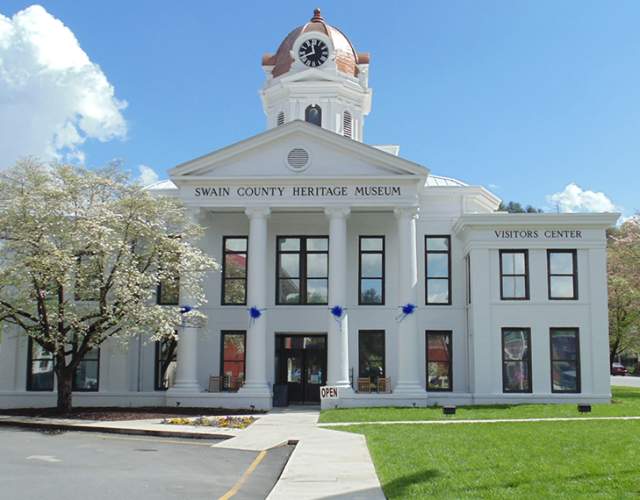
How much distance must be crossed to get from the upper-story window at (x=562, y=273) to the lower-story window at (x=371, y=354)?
22.1 feet

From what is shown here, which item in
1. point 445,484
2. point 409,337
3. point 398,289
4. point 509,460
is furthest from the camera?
point 398,289

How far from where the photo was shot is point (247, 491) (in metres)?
12.0

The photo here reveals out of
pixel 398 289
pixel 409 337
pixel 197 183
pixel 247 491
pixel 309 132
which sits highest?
pixel 309 132

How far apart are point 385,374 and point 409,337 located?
9.52 feet

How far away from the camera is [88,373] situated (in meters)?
29.5

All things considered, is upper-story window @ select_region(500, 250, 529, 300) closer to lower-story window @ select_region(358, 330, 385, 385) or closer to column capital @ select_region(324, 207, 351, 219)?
lower-story window @ select_region(358, 330, 385, 385)

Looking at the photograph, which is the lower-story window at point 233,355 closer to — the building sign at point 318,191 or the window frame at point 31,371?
the building sign at point 318,191

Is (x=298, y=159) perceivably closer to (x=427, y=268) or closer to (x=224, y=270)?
(x=224, y=270)

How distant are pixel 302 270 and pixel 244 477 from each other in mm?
17715

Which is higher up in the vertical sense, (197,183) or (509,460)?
(197,183)

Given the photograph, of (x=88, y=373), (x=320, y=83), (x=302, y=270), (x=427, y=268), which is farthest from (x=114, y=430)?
(x=320, y=83)

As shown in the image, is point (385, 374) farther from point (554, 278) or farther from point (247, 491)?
point (247, 491)

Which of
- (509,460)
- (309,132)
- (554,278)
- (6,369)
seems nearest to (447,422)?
(509,460)

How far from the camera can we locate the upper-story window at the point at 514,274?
29.2 m
